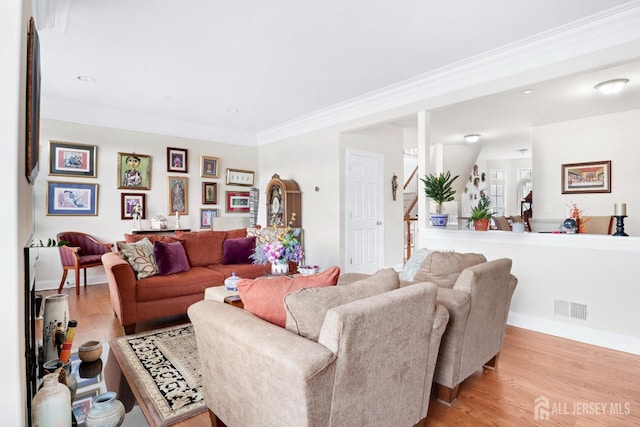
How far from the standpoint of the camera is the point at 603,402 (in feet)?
6.86

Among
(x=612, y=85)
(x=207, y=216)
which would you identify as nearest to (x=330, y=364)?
(x=612, y=85)

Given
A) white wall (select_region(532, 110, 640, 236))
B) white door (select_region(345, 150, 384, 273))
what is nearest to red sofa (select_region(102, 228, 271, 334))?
white door (select_region(345, 150, 384, 273))

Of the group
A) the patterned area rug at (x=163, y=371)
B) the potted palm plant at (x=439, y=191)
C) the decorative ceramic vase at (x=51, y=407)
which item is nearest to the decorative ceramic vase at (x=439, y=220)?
the potted palm plant at (x=439, y=191)

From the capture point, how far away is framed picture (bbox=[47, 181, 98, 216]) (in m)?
4.83

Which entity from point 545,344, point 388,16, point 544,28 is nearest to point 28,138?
point 388,16

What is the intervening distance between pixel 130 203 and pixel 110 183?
415 millimetres

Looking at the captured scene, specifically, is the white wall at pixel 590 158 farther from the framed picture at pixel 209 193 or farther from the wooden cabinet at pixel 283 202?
the framed picture at pixel 209 193

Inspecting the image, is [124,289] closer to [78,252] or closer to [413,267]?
[78,252]

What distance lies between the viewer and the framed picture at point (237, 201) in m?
6.54

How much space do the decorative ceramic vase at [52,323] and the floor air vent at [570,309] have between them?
3.94 m

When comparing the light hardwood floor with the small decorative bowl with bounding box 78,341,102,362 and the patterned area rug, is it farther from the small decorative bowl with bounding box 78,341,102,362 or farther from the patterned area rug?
the small decorative bowl with bounding box 78,341,102,362

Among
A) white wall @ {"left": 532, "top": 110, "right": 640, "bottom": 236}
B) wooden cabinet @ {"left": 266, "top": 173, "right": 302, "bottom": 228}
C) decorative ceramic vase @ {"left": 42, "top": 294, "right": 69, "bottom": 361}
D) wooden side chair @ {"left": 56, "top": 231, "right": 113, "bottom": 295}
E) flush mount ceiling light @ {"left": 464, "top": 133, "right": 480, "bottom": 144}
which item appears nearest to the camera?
decorative ceramic vase @ {"left": 42, "top": 294, "right": 69, "bottom": 361}

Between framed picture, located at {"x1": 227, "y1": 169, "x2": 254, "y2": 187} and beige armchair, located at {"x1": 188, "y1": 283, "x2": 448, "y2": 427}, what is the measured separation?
505 cm

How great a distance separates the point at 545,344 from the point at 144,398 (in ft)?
10.5
